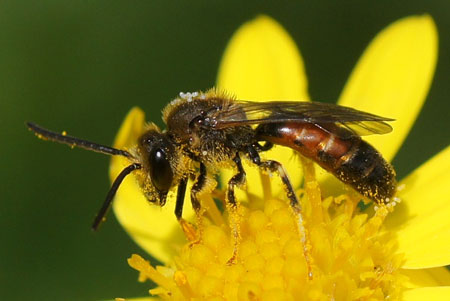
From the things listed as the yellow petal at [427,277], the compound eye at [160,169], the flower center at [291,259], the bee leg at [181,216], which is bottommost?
the yellow petal at [427,277]

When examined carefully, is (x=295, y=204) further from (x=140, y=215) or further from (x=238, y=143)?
(x=140, y=215)

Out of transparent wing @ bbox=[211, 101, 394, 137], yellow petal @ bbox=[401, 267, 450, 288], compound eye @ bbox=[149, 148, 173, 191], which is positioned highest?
transparent wing @ bbox=[211, 101, 394, 137]

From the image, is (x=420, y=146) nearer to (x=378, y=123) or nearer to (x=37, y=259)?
(x=378, y=123)

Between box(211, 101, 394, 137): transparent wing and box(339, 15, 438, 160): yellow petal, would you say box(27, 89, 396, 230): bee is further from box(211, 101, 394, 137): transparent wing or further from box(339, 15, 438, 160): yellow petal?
box(339, 15, 438, 160): yellow petal

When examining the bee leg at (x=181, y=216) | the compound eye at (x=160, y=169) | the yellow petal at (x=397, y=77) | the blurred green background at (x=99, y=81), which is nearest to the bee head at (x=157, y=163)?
the compound eye at (x=160, y=169)

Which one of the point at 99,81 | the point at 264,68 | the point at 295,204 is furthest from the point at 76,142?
the point at 99,81

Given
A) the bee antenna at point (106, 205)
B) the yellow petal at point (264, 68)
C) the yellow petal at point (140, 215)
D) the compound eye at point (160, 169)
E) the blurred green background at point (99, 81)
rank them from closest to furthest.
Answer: the bee antenna at point (106, 205)
the compound eye at point (160, 169)
the yellow petal at point (140, 215)
the yellow petal at point (264, 68)
the blurred green background at point (99, 81)

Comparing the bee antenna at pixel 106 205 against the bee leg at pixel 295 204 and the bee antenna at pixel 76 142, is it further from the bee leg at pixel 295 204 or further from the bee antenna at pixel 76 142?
the bee leg at pixel 295 204

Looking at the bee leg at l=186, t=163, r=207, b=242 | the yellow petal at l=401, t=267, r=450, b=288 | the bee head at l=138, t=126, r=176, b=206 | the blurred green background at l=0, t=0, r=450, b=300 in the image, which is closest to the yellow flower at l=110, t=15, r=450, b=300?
the yellow petal at l=401, t=267, r=450, b=288

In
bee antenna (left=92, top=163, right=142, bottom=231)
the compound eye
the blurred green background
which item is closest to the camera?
bee antenna (left=92, top=163, right=142, bottom=231)
